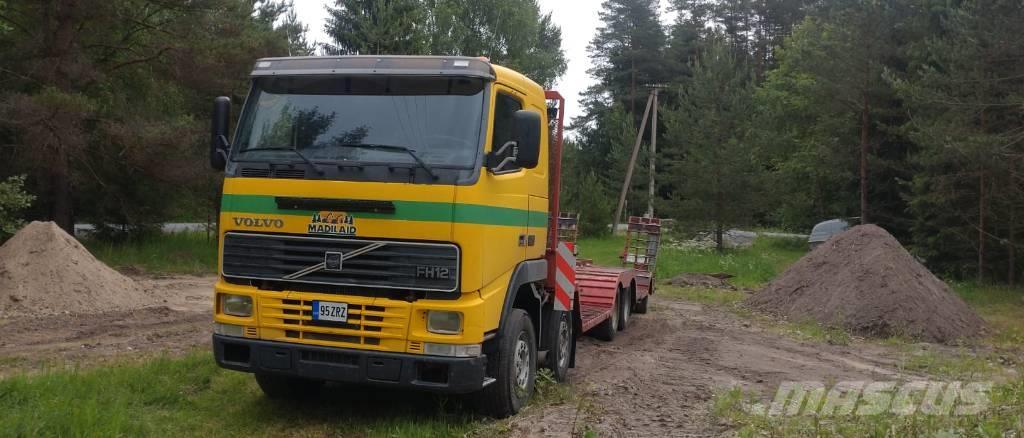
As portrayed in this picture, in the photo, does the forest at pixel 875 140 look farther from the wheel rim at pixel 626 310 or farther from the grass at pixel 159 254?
the grass at pixel 159 254

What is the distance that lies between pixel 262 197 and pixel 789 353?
7316mm

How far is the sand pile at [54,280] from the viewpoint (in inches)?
471

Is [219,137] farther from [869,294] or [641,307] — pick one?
[869,294]

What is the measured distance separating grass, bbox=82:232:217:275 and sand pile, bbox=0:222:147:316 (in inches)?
230

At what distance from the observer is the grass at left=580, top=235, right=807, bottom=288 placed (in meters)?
22.2

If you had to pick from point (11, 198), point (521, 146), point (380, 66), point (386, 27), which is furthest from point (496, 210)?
point (386, 27)

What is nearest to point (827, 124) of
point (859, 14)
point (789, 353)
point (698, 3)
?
A: point (859, 14)

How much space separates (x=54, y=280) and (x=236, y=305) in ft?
27.5

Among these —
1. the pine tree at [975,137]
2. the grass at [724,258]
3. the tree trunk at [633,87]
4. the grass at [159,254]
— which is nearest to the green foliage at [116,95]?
the grass at [159,254]

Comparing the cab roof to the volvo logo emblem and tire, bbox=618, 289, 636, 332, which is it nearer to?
the volvo logo emblem

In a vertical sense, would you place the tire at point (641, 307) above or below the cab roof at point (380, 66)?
below

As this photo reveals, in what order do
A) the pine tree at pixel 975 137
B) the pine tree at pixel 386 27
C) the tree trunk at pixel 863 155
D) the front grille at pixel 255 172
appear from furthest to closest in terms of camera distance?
the pine tree at pixel 386 27, the tree trunk at pixel 863 155, the pine tree at pixel 975 137, the front grille at pixel 255 172

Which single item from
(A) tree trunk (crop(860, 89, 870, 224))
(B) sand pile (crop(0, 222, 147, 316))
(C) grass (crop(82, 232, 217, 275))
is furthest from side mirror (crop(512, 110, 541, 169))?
(A) tree trunk (crop(860, 89, 870, 224))

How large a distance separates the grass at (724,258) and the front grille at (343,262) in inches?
635
